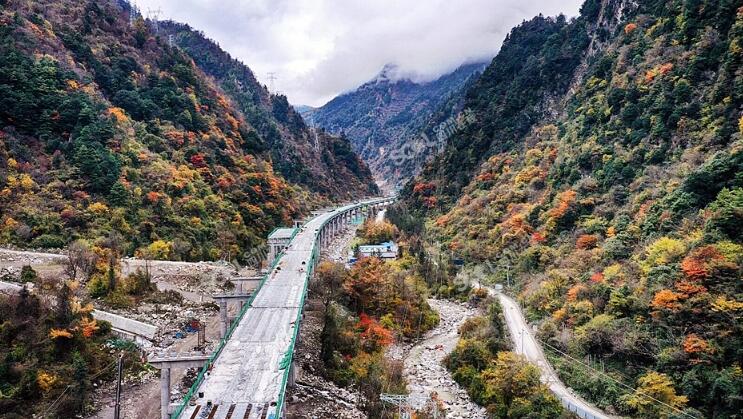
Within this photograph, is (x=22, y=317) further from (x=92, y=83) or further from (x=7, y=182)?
(x=92, y=83)

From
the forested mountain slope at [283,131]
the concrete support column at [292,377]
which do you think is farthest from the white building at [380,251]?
the forested mountain slope at [283,131]

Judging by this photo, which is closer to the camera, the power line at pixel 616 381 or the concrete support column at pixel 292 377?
the power line at pixel 616 381

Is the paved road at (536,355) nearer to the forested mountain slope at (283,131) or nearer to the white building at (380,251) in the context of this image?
the white building at (380,251)

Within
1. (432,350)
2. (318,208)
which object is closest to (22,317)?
(432,350)

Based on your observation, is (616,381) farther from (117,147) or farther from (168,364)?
(117,147)

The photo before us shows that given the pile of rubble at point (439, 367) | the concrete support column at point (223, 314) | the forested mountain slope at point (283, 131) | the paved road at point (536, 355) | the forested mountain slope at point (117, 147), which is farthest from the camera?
the forested mountain slope at point (283, 131)

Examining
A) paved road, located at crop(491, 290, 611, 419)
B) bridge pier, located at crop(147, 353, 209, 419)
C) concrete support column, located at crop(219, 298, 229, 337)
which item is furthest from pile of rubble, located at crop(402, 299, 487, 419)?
concrete support column, located at crop(219, 298, 229, 337)

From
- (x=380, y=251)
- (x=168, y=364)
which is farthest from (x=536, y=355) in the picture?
(x=380, y=251)

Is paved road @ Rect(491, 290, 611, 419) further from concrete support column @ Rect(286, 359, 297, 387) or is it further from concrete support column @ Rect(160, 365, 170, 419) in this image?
concrete support column @ Rect(160, 365, 170, 419)
